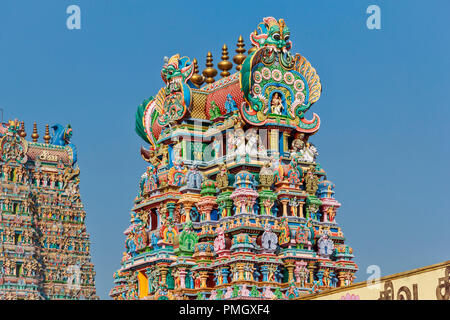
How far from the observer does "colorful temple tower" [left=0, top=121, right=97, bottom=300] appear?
99750mm

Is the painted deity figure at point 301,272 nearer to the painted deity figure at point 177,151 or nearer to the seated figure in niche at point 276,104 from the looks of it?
the seated figure in niche at point 276,104

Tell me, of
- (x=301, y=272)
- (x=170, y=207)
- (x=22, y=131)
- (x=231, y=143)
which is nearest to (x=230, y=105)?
(x=231, y=143)

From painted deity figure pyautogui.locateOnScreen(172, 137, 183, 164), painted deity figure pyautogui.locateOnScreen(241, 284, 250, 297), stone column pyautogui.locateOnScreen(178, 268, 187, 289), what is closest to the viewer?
painted deity figure pyautogui.locateOnScreen(241, 284, 250, 297)

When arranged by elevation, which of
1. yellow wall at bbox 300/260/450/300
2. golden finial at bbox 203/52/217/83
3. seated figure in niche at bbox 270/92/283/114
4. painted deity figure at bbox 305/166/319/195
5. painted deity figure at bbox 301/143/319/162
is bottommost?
yellow wall at bbox 300/260/450/300

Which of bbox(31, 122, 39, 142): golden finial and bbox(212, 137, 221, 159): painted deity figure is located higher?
bbox(31, 122, 39, 142): golden finial

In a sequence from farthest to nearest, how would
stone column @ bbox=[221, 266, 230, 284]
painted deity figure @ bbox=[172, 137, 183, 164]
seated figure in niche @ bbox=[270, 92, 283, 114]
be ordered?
1. painted deity figure @ bbox=[172, 137, 183, 164]
2. seated figure in niche @ bbox=[270, 92, 283, 114]
3. stone column @ bbox=[221, 266, 230, 284]

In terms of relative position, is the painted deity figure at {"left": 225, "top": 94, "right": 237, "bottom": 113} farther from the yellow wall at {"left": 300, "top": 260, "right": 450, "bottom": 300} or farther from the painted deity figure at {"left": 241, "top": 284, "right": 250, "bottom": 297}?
the yellow wall at {"left": 300, "top": 260, "right": 450, "bottom": 300}

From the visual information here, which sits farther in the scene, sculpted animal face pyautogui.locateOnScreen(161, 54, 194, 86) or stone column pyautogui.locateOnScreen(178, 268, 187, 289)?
sculpted animal face pyautogui.locateOnScreen(161, 54, 194, 86)

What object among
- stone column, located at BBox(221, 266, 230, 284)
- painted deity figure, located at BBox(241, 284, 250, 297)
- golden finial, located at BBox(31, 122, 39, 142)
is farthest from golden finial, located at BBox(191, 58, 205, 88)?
golden finial, located at BBox(31, 122, 39, 142)

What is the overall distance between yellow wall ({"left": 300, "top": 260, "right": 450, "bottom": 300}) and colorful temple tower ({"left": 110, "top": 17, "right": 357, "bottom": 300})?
18430mm

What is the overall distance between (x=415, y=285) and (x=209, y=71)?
106 feet

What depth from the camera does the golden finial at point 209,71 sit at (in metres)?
65.8

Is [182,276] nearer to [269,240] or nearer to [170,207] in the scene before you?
[170,207]
